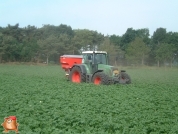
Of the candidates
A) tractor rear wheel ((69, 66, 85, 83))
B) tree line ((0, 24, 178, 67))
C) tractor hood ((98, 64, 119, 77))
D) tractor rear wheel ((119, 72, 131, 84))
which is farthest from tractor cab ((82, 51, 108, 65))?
tree line ((0, 24, 178, 67))

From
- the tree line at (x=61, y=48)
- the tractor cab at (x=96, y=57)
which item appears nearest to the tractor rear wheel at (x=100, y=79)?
the tractor cab at (x=96, y=57)

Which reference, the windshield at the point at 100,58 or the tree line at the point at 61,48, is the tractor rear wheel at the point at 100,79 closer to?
the windshield at the point at 100,58

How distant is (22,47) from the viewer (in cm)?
5697

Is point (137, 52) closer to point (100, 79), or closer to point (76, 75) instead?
point (76, 75)

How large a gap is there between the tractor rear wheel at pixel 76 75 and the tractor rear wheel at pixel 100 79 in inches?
40.6

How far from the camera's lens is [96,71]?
637 inches

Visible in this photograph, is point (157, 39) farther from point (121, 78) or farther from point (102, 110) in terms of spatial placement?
point (102, 110)

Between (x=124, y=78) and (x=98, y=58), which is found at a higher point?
(x=98, y=58)

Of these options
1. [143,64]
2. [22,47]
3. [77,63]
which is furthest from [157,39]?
[77,63]

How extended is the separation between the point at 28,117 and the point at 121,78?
10193 millimetres

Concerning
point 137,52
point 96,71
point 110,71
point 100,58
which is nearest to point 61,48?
point 137,52

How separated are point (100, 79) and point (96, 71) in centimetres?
66

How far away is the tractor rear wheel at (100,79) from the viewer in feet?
50.7

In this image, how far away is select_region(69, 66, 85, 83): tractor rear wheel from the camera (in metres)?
17.0
